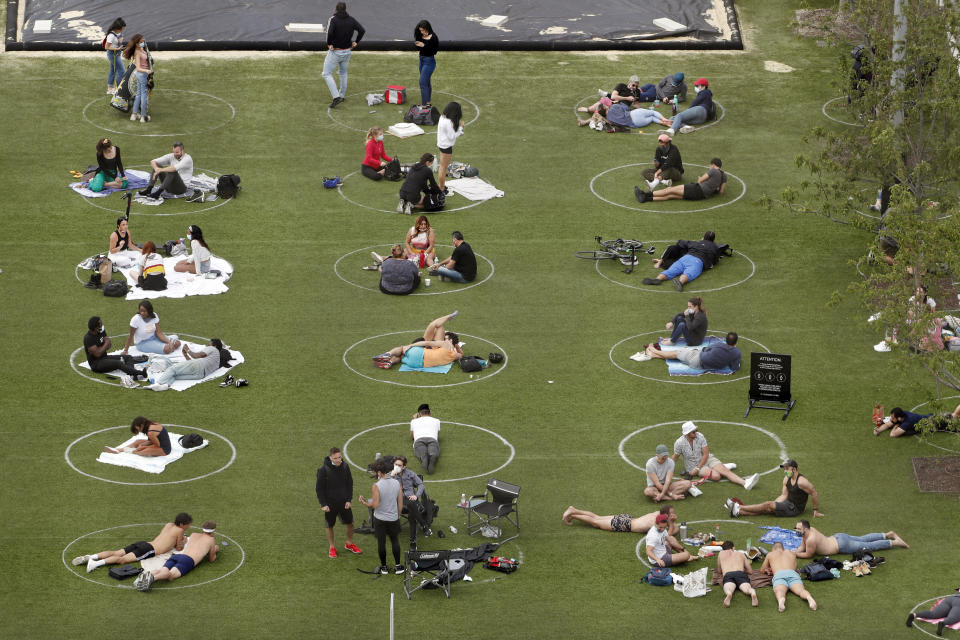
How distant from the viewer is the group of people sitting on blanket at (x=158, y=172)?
39.1 m

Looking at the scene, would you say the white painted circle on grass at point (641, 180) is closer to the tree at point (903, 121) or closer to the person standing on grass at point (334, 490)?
the tree at point (903, 121)

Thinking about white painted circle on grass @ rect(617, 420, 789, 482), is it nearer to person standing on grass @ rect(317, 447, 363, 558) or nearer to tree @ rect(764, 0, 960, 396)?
tree @ rect(764, 0, 960, 396)

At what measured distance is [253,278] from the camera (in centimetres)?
3547

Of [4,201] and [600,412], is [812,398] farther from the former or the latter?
[4,201]

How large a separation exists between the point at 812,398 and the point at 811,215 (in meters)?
9.61

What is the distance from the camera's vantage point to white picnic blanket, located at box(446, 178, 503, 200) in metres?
39.8

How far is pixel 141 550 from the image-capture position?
25.0 metres

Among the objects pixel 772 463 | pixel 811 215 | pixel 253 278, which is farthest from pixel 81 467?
pixel 811 215

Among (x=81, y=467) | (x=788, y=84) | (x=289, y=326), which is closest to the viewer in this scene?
(x=81, y=467)

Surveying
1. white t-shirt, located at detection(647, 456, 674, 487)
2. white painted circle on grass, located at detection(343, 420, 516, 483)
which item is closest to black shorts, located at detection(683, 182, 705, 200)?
white painted circle on grass, located at detection(343, 420, 516, 483)

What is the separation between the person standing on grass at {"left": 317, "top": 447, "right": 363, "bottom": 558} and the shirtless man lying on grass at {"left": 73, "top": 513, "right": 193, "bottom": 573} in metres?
2.14

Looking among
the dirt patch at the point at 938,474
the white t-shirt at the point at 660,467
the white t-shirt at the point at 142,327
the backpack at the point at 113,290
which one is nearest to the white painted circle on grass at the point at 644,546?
the white t-shirt at the point at 660,467

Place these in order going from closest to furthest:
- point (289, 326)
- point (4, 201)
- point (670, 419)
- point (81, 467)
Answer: point (81, 467)
point (670, 419)
point (289, 326)
point (4, 201)

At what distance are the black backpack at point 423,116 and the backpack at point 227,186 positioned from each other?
634 centimetres
